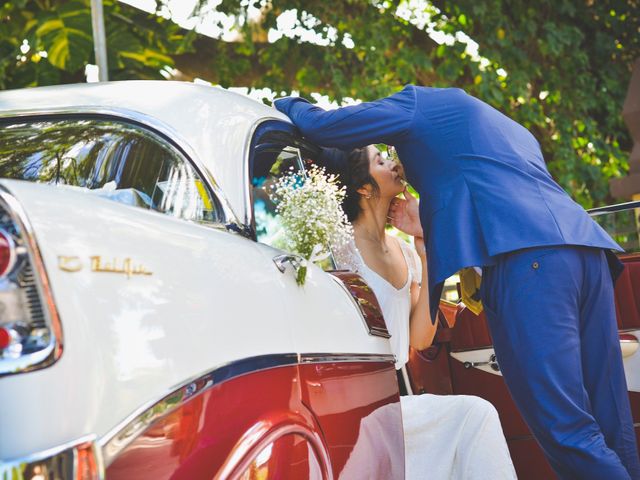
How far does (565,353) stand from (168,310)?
1523 millimetres

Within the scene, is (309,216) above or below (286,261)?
above

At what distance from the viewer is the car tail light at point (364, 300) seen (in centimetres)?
262

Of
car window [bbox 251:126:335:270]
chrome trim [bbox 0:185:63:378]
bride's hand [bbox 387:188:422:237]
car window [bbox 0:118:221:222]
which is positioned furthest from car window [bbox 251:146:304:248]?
chrome trim [bbox 0:185:63:378]

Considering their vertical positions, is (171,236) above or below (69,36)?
below

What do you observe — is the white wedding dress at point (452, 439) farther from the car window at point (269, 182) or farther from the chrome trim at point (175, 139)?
the chrome trim at point (175, 139)

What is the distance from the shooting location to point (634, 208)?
4148 millimetres

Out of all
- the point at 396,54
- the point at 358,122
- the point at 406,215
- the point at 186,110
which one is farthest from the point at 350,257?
the point at 396,54

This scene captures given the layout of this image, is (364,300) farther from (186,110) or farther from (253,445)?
(253,445)

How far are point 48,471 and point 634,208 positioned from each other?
136 inches

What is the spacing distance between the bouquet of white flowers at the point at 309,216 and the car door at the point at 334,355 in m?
0.10

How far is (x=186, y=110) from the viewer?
2400mm

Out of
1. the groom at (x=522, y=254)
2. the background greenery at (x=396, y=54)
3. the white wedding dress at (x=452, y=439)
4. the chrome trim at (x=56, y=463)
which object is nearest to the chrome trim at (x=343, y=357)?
the groom at (x=522, y=254)

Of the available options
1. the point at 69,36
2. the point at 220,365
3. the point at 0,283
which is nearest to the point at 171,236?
the point at 220,365

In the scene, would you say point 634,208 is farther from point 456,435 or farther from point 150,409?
point 150,409
